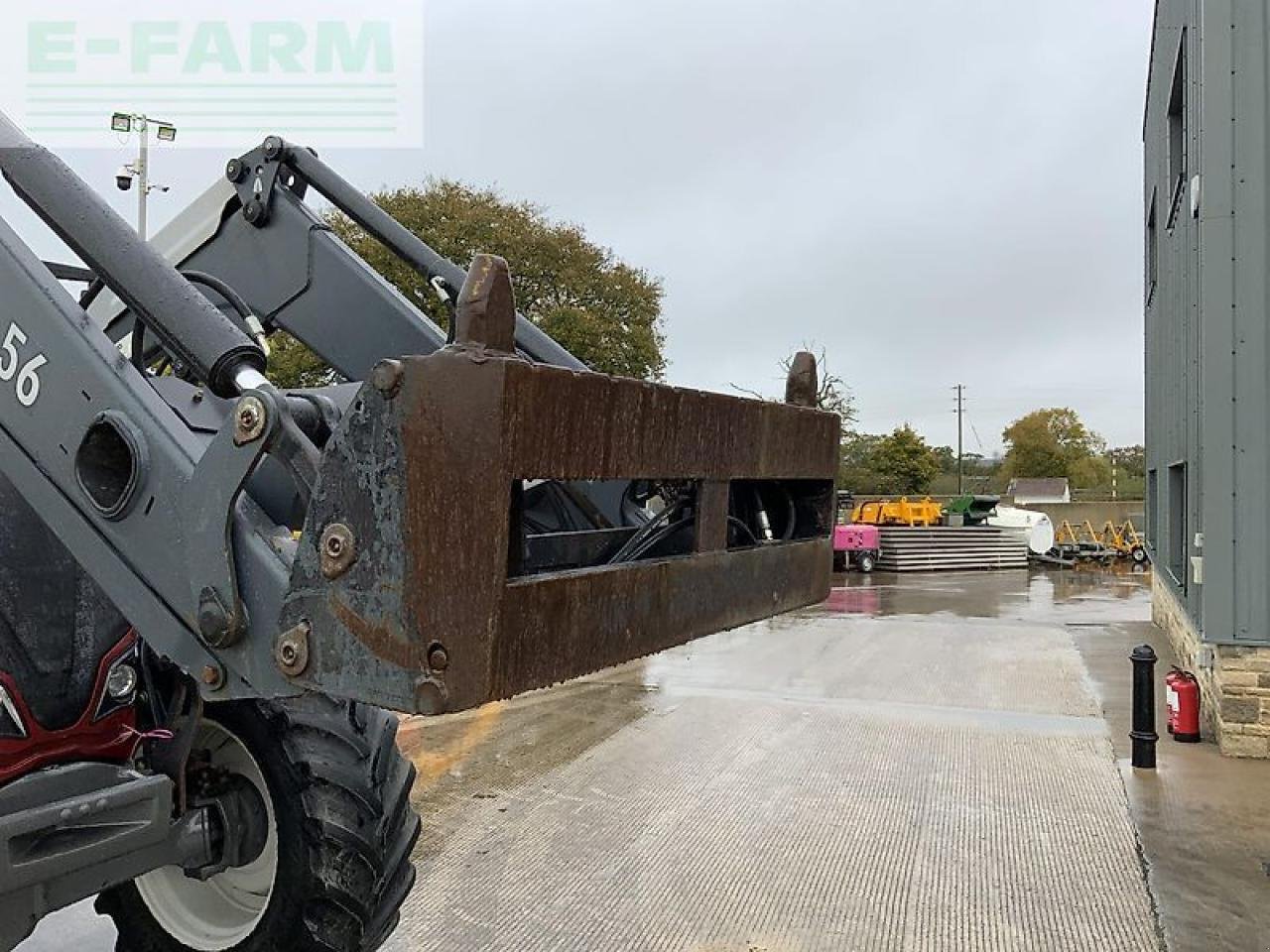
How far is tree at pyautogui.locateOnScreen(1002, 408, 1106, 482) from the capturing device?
60.7 meters

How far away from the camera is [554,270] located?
22.5 metres

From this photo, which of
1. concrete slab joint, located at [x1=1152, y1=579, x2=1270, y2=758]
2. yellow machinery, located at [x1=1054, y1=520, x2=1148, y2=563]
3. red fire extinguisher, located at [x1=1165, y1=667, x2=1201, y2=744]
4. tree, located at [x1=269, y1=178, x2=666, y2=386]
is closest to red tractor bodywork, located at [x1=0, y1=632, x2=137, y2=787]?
concrete slab joint, located at [x1=1152, y1=579, x2=1270, y2=758]

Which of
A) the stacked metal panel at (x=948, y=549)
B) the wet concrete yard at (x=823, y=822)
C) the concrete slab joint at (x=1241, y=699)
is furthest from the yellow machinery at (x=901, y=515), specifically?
the concrete slab joint at (x=1241, y=699)

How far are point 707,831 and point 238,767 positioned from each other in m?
2.91

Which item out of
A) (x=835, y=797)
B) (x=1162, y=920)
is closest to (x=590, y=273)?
(x=835, y=797)

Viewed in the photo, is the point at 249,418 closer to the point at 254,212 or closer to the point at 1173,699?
the point at 254,212

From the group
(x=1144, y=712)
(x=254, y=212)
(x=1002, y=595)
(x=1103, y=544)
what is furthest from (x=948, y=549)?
(x=254, y=212)

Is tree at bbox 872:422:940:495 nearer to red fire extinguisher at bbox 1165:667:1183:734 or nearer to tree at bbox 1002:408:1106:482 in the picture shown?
tree at bbox 1002:408:1106:482

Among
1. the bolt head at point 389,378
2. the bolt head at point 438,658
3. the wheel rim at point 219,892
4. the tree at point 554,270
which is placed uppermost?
the tree at point 554,270

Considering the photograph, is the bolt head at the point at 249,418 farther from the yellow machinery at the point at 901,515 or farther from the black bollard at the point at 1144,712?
the yellow machinery at the point at 901,515

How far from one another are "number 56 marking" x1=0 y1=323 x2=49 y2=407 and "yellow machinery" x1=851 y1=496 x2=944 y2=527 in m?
24.0

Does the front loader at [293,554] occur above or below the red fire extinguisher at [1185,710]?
above

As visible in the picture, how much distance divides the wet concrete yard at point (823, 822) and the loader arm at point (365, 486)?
2069mm

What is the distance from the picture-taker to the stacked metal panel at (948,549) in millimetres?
22719
